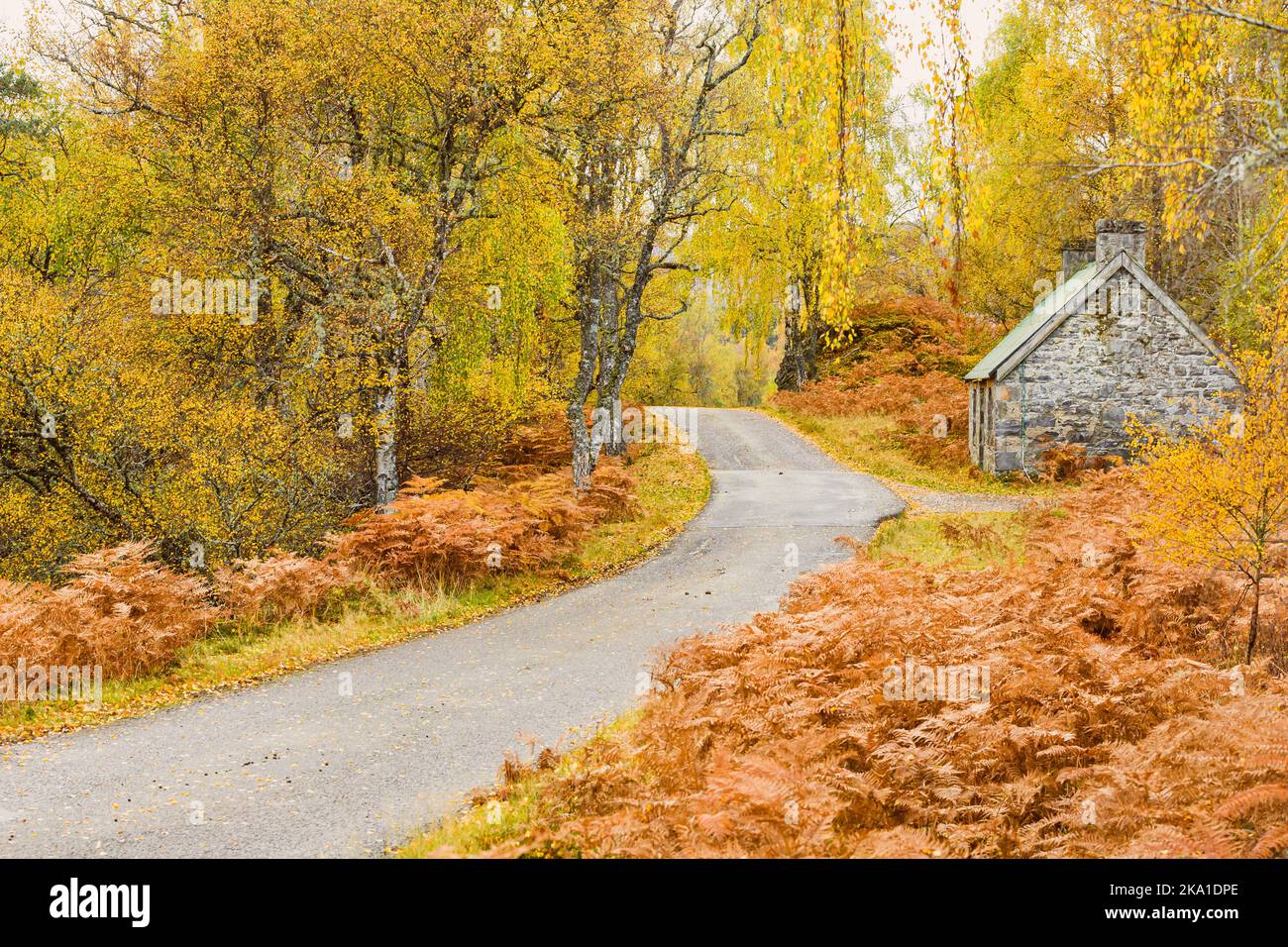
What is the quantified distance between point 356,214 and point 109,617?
782 cm

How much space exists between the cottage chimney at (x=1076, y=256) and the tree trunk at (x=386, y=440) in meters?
18.6

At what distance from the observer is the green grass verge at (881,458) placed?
2282cm

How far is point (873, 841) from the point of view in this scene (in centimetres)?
477

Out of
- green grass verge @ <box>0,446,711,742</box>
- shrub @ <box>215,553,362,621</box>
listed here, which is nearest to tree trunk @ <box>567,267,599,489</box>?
green grass verge @ <box>0,446,711,742</box>

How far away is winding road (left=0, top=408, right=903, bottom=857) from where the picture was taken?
613 cm

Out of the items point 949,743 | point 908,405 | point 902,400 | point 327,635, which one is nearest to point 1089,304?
point 908,405

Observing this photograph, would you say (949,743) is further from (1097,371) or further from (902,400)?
(902,400)

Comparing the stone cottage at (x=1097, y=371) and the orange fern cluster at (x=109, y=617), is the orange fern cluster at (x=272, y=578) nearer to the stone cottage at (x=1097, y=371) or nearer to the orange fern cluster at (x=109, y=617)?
the orange fern cluster at (x=109, y=617)

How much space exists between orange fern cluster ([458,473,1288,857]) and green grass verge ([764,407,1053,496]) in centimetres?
1406

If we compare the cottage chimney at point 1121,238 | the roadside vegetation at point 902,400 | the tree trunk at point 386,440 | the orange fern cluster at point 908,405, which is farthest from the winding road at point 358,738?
the cottage chimney at point 1121,238

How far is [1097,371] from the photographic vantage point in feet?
75.7
